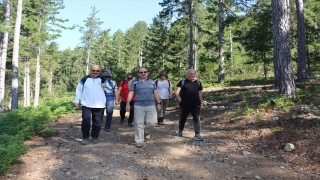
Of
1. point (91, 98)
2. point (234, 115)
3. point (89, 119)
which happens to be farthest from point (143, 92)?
point (234, 115)

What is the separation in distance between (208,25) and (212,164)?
30.8m

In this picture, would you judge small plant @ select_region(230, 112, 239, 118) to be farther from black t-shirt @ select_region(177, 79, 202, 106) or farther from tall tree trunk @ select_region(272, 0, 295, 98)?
black t-shirt @ select_region(177, 79, 202, 106)

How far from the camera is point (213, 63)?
2123cm

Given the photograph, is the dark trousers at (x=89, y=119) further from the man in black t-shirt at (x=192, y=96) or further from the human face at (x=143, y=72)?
the man in black t-shirt at (x=192, y=96)

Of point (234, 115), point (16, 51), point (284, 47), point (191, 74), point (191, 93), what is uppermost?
point (16, 51)

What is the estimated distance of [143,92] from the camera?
6.48m

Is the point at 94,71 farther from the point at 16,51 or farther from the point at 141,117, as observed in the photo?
the point at 16,51

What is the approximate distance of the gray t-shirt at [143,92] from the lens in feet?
21.2

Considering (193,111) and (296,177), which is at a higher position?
(193,111)

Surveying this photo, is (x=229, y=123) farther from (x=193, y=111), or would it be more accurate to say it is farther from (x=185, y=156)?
(x=185, y=156)

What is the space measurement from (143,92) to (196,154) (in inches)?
82.8

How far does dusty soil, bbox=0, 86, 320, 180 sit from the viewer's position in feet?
15.5

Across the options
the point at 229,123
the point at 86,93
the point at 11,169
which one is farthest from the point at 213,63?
the point at 11,169

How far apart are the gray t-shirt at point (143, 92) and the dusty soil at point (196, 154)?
47.7 inches
